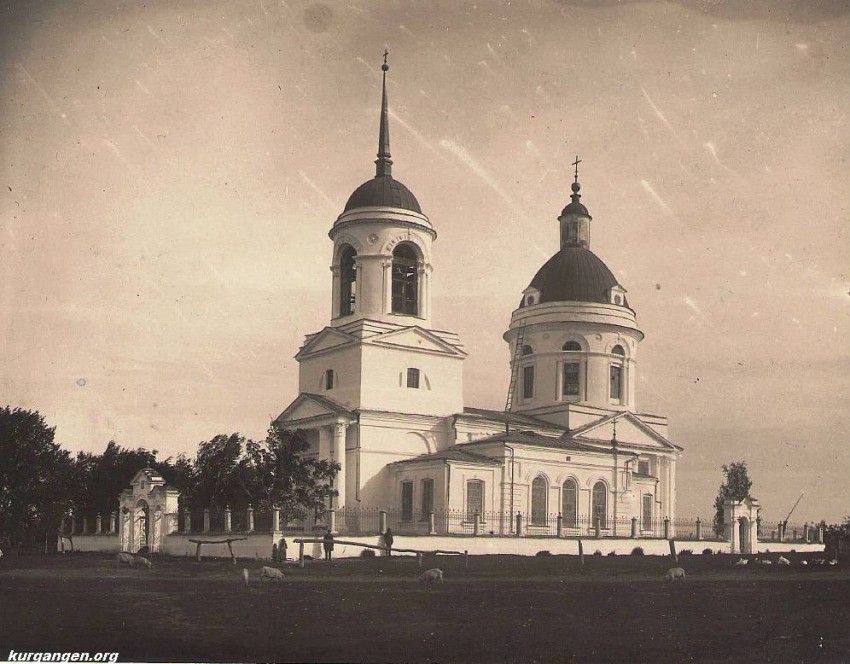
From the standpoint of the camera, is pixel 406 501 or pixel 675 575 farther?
pixel 406 501

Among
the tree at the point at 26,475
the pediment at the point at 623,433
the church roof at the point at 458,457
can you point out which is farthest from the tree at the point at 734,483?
the tree at the point at 26,475

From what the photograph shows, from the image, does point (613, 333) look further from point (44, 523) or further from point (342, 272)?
point (44, 523)

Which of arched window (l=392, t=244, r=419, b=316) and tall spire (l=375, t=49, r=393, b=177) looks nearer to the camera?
arched window (l=392, t=244, r=419, b=316)

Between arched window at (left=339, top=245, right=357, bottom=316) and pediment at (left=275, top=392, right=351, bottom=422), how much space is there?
3.51 meters

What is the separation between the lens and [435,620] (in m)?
17.2

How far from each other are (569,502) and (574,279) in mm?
12501

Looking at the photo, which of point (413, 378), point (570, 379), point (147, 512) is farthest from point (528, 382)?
point (147, 512)

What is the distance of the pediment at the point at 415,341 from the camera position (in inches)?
1606

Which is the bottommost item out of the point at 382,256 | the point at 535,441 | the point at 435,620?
the point at 435,620

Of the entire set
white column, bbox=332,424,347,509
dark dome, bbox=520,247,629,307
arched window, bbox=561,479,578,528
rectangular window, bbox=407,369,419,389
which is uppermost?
dark dome, bbox=520,247,629,307

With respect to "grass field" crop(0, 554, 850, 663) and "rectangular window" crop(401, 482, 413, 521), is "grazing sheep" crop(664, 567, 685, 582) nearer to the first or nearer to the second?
"grass field" crop(0, 554, 850, 663)

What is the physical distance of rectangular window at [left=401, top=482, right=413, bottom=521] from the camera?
130 feet

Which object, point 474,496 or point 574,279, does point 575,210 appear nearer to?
point 574,279

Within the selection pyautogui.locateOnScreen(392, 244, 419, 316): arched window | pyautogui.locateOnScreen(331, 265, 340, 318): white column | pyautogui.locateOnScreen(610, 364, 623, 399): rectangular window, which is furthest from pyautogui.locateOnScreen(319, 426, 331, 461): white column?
pyautogui.locateOnScreen(610, 364, 623, 399): rectangular window
